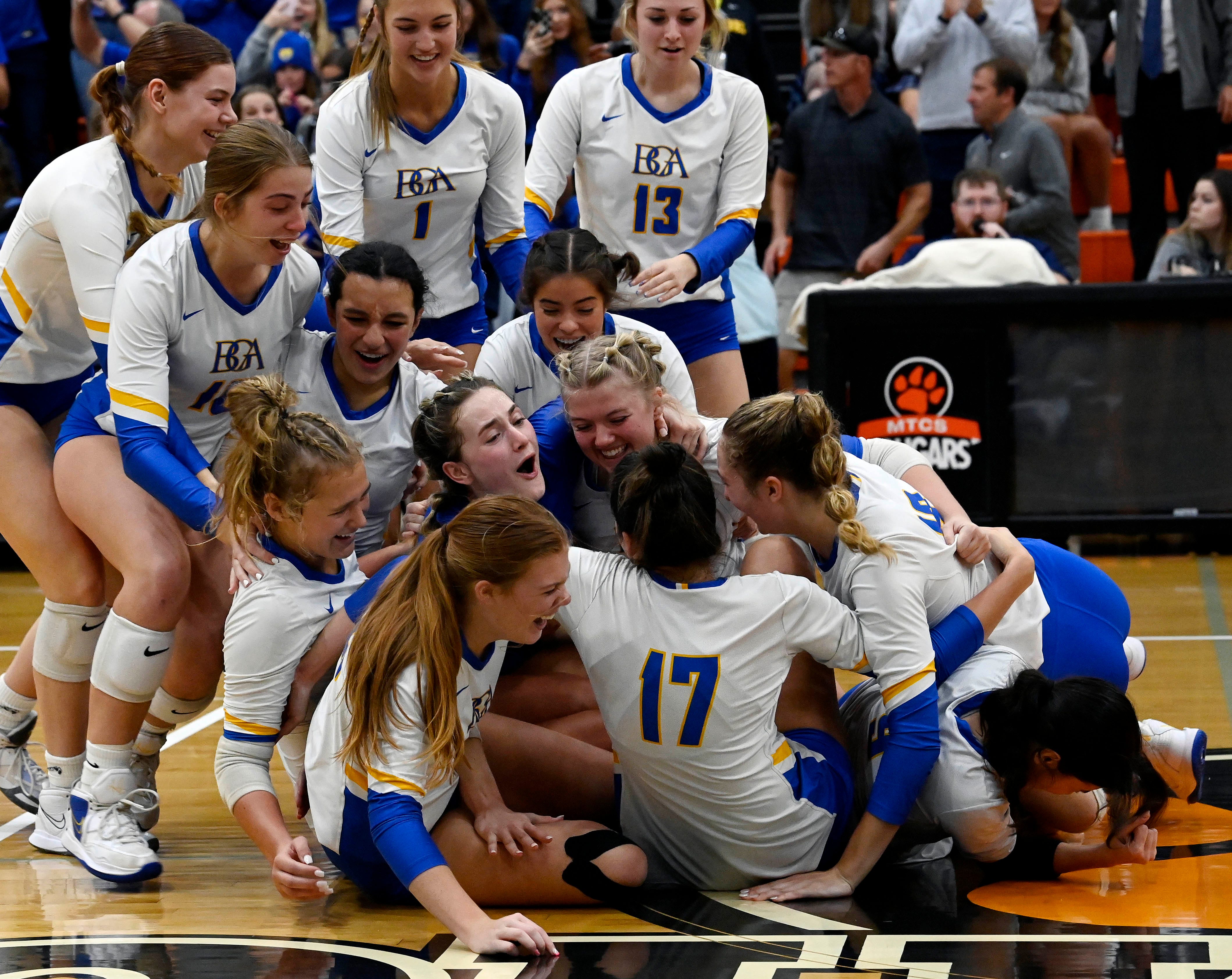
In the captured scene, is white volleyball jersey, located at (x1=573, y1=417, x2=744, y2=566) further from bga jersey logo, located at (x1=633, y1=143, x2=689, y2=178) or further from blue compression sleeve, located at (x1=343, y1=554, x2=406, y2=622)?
bga jersey logo, located at (x1=633, y1=143, x2=689, y2=178)

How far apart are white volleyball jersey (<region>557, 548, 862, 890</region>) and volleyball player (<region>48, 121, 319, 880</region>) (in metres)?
0.82

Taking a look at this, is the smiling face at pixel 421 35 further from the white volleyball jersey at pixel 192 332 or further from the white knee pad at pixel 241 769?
the white knee pad at pixel 241 769

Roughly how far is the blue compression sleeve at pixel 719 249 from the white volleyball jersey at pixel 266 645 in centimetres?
157

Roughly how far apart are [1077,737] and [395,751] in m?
1.30

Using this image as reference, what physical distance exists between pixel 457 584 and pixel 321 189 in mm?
1692

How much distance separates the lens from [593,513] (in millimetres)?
3709

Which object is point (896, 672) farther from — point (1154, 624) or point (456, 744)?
point (1154, 624)

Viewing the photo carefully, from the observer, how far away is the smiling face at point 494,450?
3266 millimetres

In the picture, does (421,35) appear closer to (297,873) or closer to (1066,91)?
(297,873)

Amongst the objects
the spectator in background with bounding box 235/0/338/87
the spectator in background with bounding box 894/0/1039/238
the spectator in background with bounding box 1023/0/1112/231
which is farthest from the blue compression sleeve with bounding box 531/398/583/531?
the spectator in background with bounding box 1023/0/1112/231

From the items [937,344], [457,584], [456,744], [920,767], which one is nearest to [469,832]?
[456,744]

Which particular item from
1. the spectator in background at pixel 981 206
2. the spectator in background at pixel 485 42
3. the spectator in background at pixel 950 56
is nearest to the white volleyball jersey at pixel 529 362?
the spectator in background at pixel 485 42

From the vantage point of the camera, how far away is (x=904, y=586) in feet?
9.88

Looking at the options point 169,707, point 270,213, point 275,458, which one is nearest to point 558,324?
point 270,213
